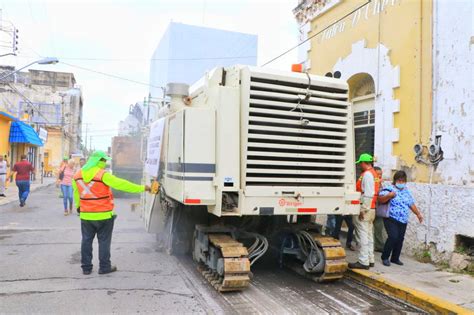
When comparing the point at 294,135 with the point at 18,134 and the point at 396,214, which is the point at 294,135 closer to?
the point at 396,214

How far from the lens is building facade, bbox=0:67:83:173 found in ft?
112

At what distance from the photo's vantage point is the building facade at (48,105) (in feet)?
112

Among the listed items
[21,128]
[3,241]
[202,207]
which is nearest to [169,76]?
[21,128]

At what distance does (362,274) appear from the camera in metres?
5.47

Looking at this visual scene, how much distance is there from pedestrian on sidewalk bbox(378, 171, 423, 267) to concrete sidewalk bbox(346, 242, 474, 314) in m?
0.22

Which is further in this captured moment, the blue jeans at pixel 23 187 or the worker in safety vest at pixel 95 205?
the blue jeans at pixel 23 187

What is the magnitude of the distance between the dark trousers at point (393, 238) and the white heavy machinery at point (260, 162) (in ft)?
3.12

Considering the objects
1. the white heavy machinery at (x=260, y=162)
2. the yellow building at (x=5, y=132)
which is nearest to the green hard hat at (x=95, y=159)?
the white heavy machinery at (x=260, y=162)

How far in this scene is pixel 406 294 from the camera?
472cm

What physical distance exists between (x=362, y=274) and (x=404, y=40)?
→ 4.18 metres

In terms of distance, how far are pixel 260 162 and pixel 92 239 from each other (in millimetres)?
2630

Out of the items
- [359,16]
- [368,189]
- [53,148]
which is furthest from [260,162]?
[53,148]

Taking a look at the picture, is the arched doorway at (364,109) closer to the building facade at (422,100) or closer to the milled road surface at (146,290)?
the building facade at (422,100)

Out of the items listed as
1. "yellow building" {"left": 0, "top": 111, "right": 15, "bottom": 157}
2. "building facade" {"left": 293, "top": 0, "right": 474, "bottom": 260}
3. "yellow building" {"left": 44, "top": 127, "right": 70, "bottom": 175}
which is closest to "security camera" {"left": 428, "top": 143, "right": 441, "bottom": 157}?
"building facade" {"left": 293, "top": 0, "right": 474, "bottom": 260}
